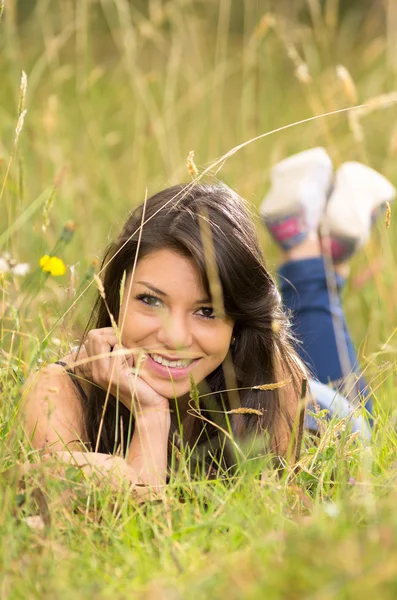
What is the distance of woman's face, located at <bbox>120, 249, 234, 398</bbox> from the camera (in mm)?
1751

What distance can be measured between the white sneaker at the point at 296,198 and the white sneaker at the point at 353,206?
5cm

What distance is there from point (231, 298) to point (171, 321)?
0.48 feet

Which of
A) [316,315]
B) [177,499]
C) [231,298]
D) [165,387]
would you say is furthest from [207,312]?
[316,315]

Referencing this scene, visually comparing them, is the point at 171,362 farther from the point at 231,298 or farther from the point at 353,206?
the point at 353,206

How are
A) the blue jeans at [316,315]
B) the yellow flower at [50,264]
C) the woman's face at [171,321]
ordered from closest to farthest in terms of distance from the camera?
the woman's face at [171,321] → the yellow flower at [50,264] → the blue jeans at [316,315]

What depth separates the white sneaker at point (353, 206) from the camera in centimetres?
283

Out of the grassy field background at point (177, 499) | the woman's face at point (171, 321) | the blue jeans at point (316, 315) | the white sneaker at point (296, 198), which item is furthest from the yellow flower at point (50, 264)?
the white sneaker at point (296, 198)

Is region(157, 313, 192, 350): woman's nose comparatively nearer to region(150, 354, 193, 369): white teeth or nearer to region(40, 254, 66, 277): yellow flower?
region(150, 354, 193, 369): white teeth

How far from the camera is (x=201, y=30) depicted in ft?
15.9

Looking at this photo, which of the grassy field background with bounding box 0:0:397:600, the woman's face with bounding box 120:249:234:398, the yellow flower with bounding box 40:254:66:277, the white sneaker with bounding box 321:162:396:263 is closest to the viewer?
the grassy field background with bounding box 0:0:397:600

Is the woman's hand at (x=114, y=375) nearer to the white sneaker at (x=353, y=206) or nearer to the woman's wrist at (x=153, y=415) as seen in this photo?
the woman's wrist at (x=153, y=415)

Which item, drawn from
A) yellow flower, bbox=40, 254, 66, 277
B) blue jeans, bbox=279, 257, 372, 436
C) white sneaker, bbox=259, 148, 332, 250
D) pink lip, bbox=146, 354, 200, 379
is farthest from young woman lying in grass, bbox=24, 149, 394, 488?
white sneaker, bbox=259, 148, 332, 250

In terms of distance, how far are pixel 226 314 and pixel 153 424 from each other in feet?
0.88

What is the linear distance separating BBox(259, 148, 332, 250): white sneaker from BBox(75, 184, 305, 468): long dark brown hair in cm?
85
